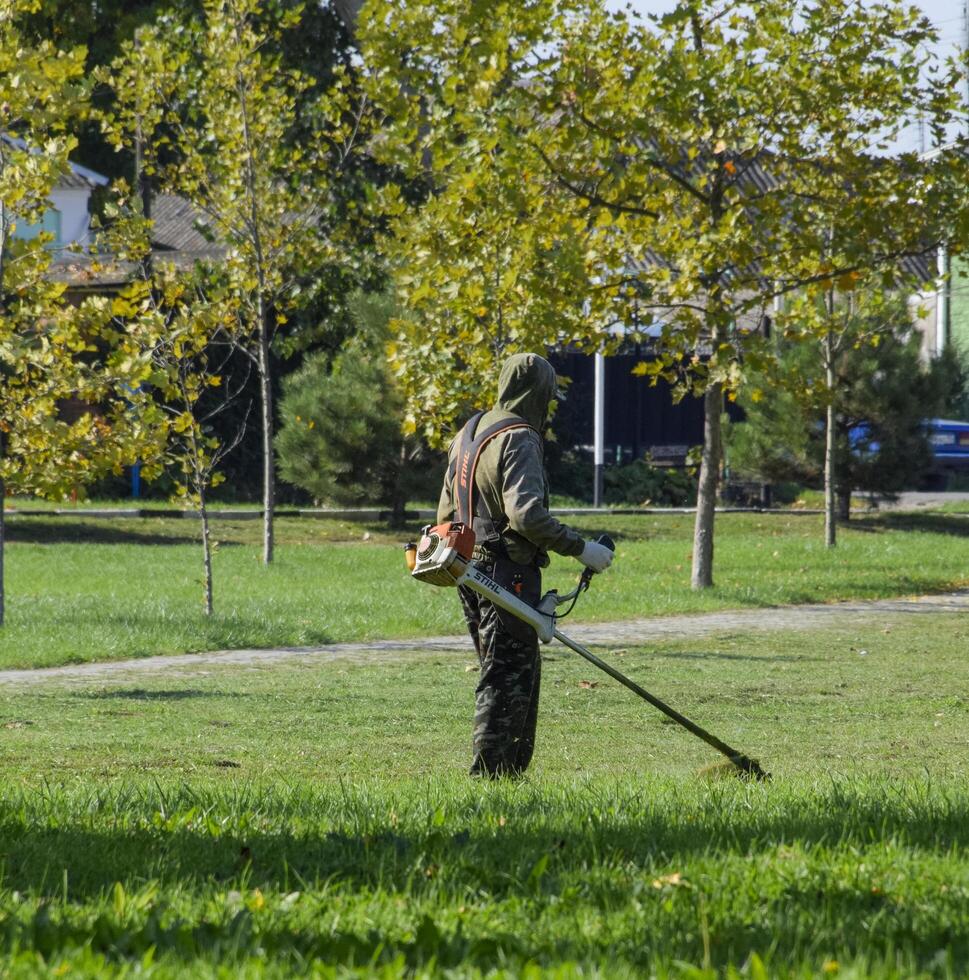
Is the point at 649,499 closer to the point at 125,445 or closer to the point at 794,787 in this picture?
the point at 125,445

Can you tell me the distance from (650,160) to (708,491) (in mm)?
3868

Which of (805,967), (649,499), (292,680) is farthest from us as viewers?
(649,499)

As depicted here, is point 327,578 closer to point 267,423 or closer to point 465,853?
point 267,423

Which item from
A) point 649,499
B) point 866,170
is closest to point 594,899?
point 866,170

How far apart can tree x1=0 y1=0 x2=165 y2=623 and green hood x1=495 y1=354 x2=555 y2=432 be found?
19.2ft

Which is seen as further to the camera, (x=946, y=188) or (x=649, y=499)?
(x=649, y=499)

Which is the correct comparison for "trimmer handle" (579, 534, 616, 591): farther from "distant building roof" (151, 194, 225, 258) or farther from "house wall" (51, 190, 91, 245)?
"house wall" (51, 190, 91, 245)

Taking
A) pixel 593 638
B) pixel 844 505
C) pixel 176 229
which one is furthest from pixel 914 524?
pixel 176 229

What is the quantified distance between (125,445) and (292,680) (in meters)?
2.51

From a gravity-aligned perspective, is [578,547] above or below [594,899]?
above

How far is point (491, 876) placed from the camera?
4.53 m

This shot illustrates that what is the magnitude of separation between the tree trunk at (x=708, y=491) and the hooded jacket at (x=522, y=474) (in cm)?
1060

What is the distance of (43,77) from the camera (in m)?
12.0

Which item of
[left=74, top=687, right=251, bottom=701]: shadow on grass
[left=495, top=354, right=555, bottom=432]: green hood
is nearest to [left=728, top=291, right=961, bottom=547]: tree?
[left=74, top=687, right=251, bottom=701]: shadow on grass
